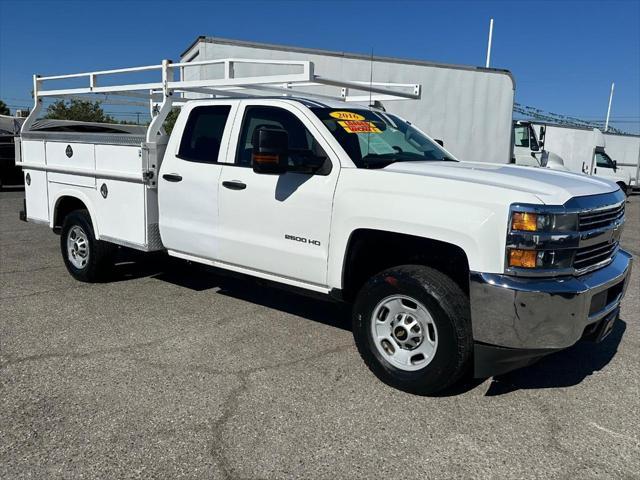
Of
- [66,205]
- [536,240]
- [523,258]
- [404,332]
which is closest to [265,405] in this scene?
[404,332]

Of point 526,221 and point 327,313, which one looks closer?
point 526,221


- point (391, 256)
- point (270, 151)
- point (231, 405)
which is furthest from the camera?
point (391, 256)

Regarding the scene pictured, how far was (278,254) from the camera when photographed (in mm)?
4445

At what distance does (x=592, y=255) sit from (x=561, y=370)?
1.06 meters

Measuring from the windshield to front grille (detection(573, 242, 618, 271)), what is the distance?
1488 millimetres

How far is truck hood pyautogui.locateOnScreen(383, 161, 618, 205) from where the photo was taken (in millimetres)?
3406

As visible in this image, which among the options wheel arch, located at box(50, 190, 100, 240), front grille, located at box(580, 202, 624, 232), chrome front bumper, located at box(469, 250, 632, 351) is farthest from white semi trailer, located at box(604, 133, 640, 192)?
chrome front bumper, located at box(469, 250, 632, 351)

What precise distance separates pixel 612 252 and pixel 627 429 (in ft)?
3.93

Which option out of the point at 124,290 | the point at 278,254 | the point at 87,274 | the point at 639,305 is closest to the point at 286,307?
the point at 278,254

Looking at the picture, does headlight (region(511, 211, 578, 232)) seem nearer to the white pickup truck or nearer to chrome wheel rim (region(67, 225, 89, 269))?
the white pickup truck

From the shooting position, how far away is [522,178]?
146 inches

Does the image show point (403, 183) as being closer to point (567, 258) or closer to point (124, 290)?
point (567, 258)

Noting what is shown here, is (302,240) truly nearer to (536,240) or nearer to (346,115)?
(346,115)

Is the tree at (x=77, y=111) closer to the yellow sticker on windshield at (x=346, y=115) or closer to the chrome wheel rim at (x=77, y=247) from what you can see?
the chrome wheel rim at (x=77, y=247)
